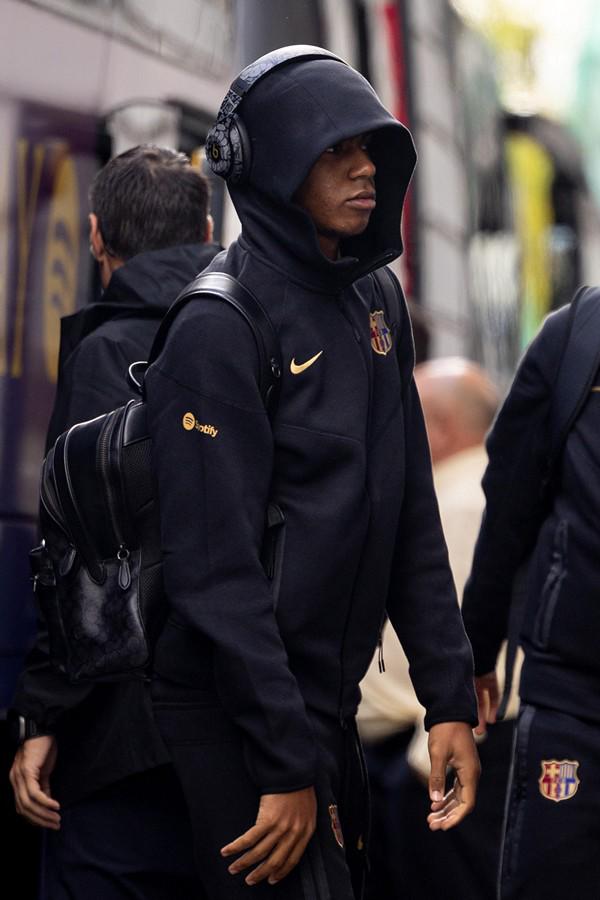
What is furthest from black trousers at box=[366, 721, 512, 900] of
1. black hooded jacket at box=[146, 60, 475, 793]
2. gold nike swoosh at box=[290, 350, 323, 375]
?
gold nike swoosh at box=[290, 350, 323, 375]

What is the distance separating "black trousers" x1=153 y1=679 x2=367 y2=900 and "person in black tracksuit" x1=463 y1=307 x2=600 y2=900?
958 millimetres

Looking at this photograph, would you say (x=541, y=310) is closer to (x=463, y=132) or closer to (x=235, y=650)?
(x=463, y=132)

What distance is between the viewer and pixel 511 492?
4.08 meters

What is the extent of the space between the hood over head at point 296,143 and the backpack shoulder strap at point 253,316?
11cm

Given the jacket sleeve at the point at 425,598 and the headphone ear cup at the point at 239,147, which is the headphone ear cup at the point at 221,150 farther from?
the jacket sleeve at the point at 425,598

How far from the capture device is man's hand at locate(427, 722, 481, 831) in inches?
121

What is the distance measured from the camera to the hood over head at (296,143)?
3.00 metres

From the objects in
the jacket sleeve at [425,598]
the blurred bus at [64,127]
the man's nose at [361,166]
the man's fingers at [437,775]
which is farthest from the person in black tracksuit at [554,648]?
the blurred bus at [64,127]

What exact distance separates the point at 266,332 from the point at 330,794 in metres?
0.76

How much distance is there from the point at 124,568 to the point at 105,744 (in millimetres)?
560

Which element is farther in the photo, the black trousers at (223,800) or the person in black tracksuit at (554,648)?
the person in black tracksuit at (554,648)

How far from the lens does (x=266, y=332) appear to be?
2945mm

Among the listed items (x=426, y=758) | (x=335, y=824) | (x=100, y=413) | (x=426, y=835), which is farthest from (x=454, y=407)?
(x=335, y=824)

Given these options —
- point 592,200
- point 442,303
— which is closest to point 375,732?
point 442,303
